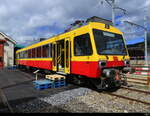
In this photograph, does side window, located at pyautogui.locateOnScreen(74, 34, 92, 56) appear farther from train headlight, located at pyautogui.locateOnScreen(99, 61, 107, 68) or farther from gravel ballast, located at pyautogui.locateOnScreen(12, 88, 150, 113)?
gravel ballast, located at pyautogui.locateOnScreen(12, 88, 150, 113)

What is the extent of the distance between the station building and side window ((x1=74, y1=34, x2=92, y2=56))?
73.8 feet

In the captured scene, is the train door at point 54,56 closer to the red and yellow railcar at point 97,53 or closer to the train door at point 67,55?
the red and yellow railcar at point 97,53

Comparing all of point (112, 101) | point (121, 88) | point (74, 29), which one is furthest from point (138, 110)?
point (74, 29)

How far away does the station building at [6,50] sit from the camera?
25430 millimetres

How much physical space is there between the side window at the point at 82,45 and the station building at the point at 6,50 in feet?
73.8

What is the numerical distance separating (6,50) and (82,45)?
2331 centimetres

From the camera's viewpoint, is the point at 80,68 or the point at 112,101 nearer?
the point at 112,101

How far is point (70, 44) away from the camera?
7383mm

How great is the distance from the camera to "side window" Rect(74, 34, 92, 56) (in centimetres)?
624

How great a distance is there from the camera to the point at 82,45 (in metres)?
6.64

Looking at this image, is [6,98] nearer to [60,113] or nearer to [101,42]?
[60,113]

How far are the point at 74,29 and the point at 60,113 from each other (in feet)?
14.4

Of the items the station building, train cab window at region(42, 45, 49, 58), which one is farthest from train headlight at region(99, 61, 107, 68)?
the station building

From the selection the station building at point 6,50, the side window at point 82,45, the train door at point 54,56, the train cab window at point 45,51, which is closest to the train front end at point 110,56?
the side window at point 82,45
